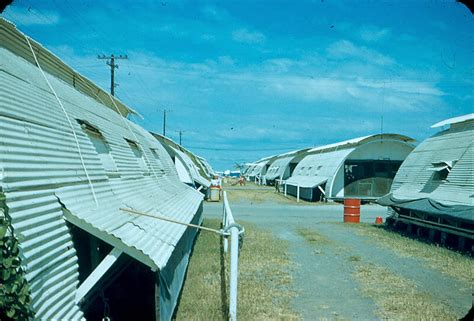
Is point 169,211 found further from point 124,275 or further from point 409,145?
point 409,145

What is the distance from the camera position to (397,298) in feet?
28.9

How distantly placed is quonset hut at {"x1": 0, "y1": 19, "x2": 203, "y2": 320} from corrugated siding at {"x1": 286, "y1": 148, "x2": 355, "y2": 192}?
24.4 m

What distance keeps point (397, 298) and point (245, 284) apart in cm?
338

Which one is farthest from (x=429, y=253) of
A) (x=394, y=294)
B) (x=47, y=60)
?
(x=47, y=60)

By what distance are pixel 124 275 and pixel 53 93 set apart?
4.10m

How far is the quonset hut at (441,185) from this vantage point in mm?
14320

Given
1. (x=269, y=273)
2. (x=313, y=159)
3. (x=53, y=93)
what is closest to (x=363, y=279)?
(x=269, y=273)

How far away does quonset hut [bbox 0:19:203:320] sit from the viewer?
4.45m

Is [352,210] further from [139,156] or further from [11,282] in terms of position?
[11,282]

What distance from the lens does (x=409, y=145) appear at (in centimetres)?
3238

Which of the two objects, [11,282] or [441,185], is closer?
[11,282]

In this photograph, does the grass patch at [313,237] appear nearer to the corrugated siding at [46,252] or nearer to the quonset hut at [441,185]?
the quonset hut at [441,185]

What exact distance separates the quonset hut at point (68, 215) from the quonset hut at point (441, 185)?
→ 978cm

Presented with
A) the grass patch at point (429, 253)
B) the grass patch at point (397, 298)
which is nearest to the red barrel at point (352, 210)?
the grass patch at point (429, 253)
